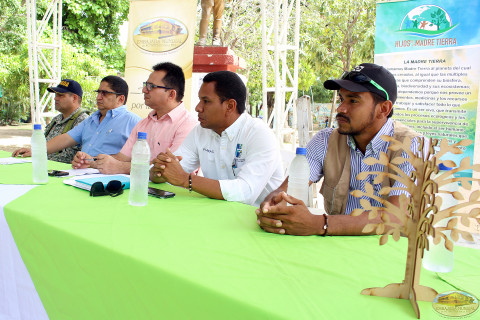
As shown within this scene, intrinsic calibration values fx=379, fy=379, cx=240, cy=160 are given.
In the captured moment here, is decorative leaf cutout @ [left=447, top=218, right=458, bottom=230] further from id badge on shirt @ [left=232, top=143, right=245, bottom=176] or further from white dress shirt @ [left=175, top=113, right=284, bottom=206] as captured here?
id badge on shirt @ [left=232, top=143, right=245, bottom=176]

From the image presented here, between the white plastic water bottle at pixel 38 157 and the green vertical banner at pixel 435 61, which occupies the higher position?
the green vertical banner at pixel 435 61

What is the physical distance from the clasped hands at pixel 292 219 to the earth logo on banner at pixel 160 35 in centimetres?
362

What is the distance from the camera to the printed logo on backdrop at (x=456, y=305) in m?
0.84

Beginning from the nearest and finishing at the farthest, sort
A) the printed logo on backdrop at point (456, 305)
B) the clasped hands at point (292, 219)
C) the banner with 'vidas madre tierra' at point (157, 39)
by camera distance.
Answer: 1. the printed logo on backdrop at point (456, 305)
2. the clasped hands at point (292, 219)
3. the banner with 'vidas madre tierra' at point (157, 39)

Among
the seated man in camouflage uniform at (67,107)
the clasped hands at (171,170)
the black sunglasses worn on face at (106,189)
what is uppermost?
the seated man in camouflage uniform at (67,107)

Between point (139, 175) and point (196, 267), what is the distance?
0.86m

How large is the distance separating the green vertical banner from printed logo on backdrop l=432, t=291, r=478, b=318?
246 centimetres

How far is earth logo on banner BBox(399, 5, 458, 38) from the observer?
10.1 feet

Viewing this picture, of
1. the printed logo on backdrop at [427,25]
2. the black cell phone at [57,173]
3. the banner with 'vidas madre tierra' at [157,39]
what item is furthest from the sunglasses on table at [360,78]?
the banner with 'vidas madre tierra' at [157,39]

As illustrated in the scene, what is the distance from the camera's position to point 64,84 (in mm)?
4199

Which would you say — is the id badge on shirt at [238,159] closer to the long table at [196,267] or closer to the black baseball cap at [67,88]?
the long table at [196,267]

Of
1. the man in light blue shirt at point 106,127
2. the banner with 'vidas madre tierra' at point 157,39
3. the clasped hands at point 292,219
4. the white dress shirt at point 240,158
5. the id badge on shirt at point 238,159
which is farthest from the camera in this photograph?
the banner with 'vidas madre tierra' at point 157,39

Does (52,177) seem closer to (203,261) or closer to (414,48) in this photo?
(203,261)

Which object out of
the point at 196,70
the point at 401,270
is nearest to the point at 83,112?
the point at 196,70
